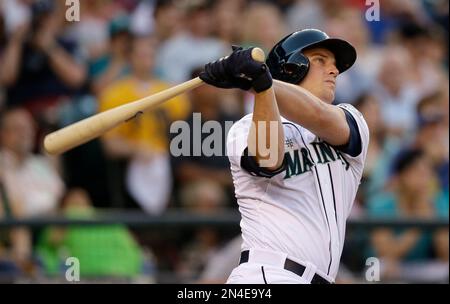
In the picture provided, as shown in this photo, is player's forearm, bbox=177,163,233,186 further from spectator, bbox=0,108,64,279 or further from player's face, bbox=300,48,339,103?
player's face, bbox=300,48,339,103

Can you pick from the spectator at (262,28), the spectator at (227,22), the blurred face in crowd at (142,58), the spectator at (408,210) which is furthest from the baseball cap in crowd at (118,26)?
the spectator at (408,210)

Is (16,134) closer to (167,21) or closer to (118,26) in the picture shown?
(118,26)

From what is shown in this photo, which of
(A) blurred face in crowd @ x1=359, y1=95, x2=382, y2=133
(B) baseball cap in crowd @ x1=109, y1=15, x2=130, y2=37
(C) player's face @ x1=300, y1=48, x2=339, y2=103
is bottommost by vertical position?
(C) player's face @ x1=300, y1=48, x2=339, y2=103

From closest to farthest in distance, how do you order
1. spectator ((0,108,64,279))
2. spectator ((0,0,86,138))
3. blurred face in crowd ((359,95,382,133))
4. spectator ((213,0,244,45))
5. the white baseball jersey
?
1. the white baseball jersey
2. spectator ((0,108,64,279))
3. spectator ((0,0,86,138))
4. blurred face in crowd ((359,95,382,133))
5. spectator ((213,0,244,45))

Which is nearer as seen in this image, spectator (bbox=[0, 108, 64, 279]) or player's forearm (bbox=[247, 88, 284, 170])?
player's forearm (bbox=[247, 88, 284, 170])

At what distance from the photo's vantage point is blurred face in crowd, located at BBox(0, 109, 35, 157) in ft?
23.9

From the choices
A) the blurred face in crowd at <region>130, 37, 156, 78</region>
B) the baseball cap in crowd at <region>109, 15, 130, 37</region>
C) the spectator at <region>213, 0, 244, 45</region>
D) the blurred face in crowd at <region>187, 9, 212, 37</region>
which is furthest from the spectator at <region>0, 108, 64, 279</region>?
the spectator at <region>213, 0, 244, 45</region>

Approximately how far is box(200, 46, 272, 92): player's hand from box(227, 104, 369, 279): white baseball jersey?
0.32 m

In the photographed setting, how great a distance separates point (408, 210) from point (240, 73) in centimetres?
435

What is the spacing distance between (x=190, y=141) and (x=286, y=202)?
1.17 m

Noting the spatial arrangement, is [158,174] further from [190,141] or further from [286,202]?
[286,202]

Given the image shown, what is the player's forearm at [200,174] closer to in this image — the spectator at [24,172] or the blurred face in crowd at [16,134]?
the spectator at [24,172]

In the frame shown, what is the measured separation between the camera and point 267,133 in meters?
3.96
